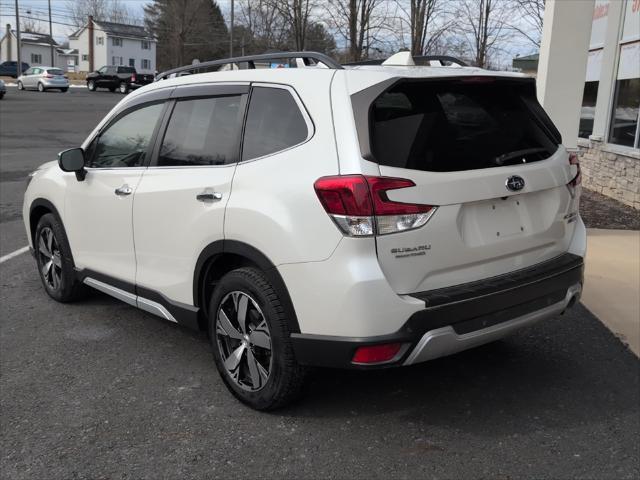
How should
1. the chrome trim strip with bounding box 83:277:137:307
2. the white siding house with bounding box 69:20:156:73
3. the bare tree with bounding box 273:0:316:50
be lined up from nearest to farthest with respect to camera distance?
the chrome trim strip with bounding box 83:277:137:307
the bare tree with bounding box 273:0:316:50
the white siding house with bounding box 69:20:156:73

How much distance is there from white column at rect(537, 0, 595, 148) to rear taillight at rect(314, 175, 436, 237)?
19.9 feet

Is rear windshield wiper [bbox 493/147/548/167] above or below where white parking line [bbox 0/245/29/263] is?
above

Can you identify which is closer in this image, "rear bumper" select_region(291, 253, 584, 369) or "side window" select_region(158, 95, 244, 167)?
"rear bumper" select_region(291, 253, 584, 369)

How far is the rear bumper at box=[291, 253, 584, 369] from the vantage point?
2.99m

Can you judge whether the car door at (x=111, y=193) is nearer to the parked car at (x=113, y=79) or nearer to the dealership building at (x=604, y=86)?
the dealership building at (x=604, y=86)

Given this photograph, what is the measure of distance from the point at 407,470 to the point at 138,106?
295 centimetres

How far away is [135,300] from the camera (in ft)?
14.1

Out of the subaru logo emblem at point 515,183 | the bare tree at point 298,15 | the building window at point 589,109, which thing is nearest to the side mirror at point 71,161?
the subaru logo emblem at point 515,183

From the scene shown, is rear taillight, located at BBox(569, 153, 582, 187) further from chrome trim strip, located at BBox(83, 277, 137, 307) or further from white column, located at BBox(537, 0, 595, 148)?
white column, located at BBox(537, 0, 595, 148)

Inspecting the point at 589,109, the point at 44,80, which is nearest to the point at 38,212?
the point at 589,109

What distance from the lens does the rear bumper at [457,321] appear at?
2986 millimetres

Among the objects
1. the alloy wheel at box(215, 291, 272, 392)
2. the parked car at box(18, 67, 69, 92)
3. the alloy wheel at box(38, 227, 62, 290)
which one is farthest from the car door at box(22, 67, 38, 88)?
the alloy wheel at box(215, 291, 272, 392)

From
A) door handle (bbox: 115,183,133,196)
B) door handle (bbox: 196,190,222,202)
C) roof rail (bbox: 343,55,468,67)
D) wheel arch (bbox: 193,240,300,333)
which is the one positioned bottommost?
wheel arch (bbox: 193,240,300,333)

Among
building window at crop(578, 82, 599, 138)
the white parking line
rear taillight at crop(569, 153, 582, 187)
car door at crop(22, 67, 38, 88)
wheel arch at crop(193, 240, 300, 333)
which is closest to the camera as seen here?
wheel arch at crop(193, 240, 300, 333)
